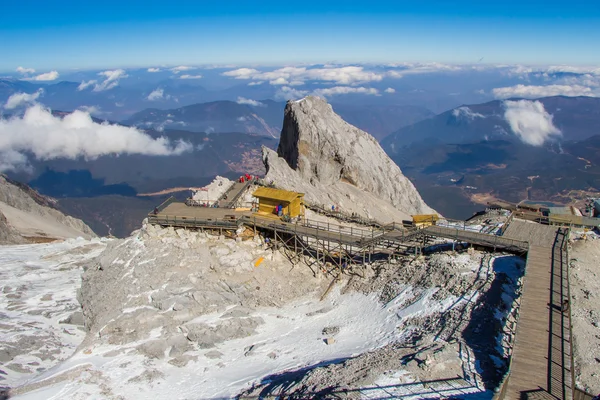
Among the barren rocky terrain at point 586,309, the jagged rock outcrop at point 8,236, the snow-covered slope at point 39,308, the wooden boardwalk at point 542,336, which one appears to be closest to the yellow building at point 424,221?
the wooden boardwalk at point 542,336

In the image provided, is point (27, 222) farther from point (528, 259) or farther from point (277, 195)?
point (528, 259)

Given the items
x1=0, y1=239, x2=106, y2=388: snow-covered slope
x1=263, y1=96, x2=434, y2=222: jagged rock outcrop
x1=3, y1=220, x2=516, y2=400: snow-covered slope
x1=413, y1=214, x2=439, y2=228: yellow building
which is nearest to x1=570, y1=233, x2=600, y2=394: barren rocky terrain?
x1=3, y1=220, x2=516, y2=400: snow-covered slope

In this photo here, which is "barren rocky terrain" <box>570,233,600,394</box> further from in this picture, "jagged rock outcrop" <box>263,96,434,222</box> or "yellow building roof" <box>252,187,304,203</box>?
"jagged rock outcrop" <box>263,96,434,222</box>

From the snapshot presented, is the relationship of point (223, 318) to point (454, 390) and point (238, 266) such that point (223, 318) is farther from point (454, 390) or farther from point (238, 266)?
point (454, 390)

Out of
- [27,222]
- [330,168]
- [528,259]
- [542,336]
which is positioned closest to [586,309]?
[528,259]

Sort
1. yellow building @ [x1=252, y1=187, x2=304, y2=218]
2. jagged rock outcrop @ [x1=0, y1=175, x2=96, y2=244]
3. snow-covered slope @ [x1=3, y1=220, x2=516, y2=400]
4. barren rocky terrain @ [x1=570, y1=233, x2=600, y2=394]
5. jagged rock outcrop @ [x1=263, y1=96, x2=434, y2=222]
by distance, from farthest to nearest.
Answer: jagged rock outcrop @ [x1=0, y1=175, x2=96, y2=244] → jagged rock outcrop @ [x1=263, y1=96, x2=434, y2=222] → yellow building @ [x1=252, y1=187, x2=304, y2=218] → snow-covered slope @ [x1=3, y1=220, x2=516, y2=400] → barren rocky terrain @ [x1=570, y1=233, x2=600, y2=394]

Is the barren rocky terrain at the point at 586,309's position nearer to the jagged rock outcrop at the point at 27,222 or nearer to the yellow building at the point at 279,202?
the yellow building at the point at 279,202

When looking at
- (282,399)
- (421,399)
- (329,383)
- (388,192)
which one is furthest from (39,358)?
(388,192)

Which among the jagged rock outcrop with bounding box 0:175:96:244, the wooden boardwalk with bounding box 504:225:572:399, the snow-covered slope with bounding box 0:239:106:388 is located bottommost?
the jagged rock outcrop with bounding box 0:175:96:244
